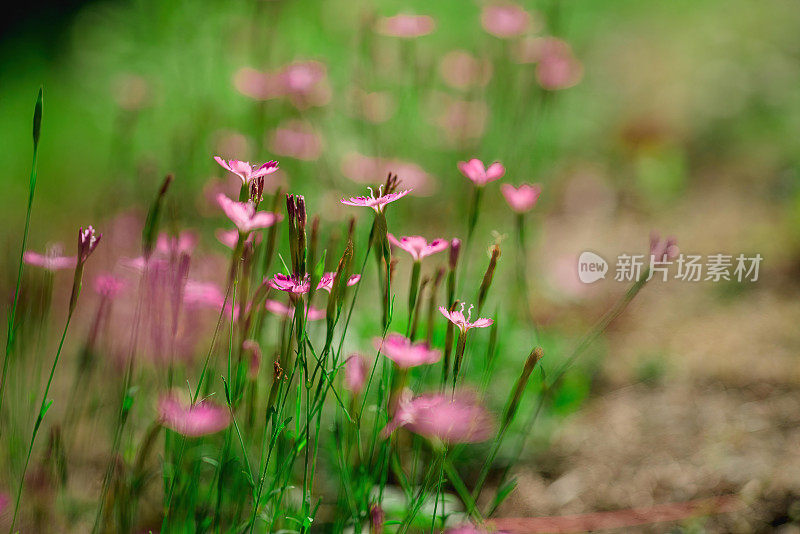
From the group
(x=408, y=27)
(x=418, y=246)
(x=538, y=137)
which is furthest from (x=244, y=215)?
(x=538, y=137)

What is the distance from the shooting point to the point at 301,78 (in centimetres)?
155

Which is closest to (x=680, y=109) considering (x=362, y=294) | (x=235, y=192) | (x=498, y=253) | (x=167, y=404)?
(x=362, y=294)

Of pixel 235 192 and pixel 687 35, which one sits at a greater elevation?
pixel 687 35

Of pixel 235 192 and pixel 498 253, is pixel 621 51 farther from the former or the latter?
pixel 498 253

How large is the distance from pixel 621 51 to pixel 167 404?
312 centimetres

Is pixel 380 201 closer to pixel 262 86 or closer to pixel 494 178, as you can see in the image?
pixel 494 178

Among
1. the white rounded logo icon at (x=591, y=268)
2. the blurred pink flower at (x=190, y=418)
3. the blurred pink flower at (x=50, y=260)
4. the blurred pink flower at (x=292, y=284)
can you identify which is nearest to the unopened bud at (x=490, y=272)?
the blurred pink flower at (x=292, y=284)

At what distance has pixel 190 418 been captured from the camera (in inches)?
29.4

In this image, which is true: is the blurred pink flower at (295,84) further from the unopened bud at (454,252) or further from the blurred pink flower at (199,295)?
the unopened bud at (454,252)

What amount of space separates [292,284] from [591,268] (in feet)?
4.61

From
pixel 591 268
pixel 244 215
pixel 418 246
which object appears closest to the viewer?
pixel 244 215

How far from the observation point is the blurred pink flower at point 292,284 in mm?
667

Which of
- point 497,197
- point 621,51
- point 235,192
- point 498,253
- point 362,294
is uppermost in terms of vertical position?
point 621,51

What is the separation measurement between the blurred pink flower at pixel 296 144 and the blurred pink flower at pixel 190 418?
0.76m
